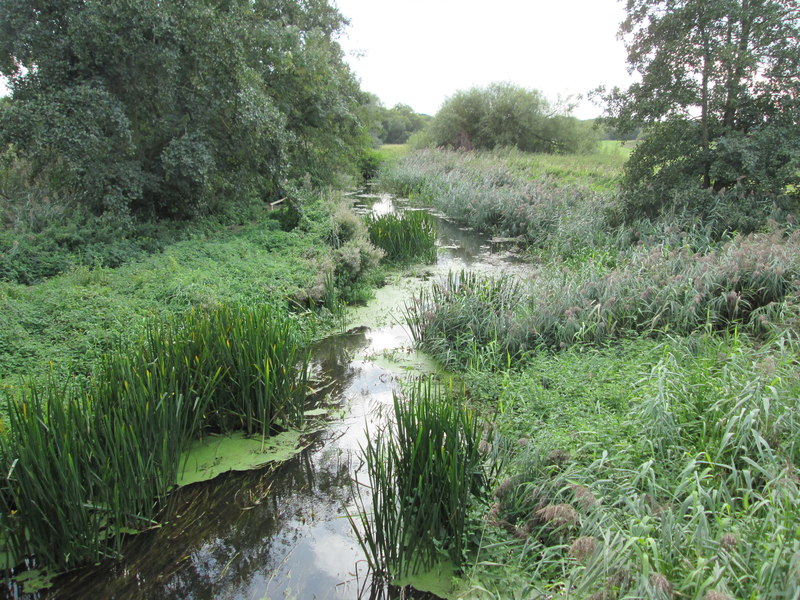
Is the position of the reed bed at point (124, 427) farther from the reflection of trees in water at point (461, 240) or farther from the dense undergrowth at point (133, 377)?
the reflection of trees in water at point (461, 240)

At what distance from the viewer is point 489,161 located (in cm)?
2042

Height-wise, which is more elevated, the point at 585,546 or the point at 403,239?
the point at 403,239

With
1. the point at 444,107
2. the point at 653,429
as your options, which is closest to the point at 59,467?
the point at 653,429

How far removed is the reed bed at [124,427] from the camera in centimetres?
277

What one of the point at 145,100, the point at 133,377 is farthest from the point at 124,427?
the point at 145,100

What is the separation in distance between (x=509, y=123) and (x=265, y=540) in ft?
97.6

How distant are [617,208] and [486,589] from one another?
9.04m

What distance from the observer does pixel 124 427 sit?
301 cm

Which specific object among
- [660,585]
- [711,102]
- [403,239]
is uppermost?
[711,102]

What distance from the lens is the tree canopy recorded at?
7.53 meters

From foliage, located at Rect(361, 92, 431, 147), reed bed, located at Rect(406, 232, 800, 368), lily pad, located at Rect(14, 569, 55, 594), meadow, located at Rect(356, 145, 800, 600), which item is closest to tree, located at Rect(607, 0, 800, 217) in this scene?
meadow, located at Rect(356, 145, 800, 600)

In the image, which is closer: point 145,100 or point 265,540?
point 265,540

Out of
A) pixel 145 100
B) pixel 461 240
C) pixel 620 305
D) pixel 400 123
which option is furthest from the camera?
pixel 400 123

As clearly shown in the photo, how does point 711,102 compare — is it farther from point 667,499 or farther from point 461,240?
point 667,499
